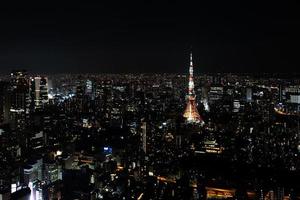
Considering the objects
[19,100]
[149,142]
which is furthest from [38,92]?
[149,142]

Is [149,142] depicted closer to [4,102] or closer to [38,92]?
[4,102]

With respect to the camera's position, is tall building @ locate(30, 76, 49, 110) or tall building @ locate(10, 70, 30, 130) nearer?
tall building @ locate(10, 70, 30, 130)

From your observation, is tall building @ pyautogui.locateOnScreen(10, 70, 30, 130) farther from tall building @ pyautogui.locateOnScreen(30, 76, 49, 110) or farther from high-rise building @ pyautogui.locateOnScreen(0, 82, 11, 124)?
tall building @ pyautogui.locateOnScreen(30, 76, 49, 110)

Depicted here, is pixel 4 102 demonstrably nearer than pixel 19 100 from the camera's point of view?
Yes

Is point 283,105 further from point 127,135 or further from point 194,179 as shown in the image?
point 194,179

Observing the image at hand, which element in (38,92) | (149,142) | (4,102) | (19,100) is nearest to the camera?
(149,142)

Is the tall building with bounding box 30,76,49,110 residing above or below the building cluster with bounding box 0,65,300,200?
above

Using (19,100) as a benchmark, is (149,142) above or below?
below

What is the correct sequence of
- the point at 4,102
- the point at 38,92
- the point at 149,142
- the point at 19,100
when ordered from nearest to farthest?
the point at 149,142 → the point at 4,102 → the point at 19,100 → the point at 38,92

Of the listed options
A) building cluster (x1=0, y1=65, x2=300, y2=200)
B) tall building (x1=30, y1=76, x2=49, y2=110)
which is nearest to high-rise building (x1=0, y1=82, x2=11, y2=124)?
building cluster (x1=0, y1=65, x2=300, y2=200)
